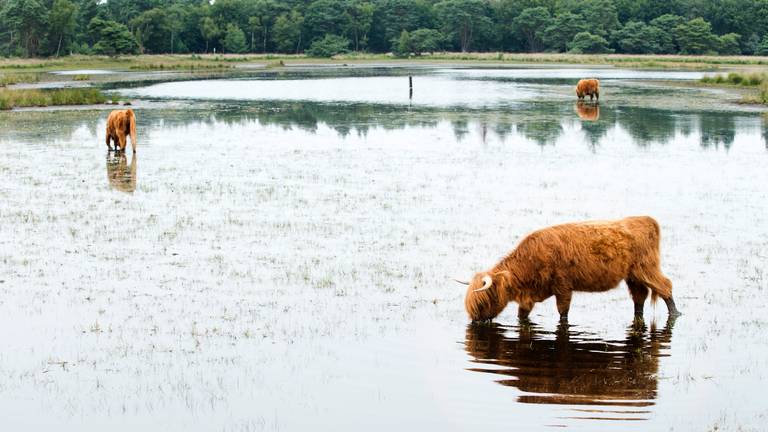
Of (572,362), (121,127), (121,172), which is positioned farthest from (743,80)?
(572,362)

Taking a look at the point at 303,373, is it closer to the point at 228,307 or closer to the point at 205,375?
the point at 205,375

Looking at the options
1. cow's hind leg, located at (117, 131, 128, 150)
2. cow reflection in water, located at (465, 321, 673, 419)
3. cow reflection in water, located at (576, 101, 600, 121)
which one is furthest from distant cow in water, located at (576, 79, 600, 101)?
cow reflection in water, located at (465, 321, 673, 419)

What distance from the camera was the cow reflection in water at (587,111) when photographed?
1403 inches

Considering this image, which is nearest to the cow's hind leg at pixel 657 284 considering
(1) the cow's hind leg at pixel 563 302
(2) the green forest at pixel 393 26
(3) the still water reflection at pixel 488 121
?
(1) the cow's hind leg at pixel 563 302

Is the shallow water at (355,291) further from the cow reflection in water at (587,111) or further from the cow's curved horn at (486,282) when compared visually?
the cow reflection in water at (587,111)

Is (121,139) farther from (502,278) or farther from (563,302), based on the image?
(563,302)

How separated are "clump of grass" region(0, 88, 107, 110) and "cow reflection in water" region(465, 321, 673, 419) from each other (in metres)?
33.1

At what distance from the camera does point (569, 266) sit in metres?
10.0

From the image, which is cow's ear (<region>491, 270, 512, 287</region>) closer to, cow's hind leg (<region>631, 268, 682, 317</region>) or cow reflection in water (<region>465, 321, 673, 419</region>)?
cow reflection in water (<region>465, 321, 673, 419</region>)

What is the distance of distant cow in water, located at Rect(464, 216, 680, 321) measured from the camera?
1003 cm

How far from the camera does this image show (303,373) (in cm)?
921

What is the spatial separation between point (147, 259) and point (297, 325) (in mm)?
3890

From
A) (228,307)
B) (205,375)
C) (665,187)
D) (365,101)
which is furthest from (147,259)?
(365,101)

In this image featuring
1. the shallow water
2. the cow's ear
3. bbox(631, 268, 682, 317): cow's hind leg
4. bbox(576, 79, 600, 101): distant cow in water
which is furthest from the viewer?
bbox(576, 79, 600, 101): distant cow in water
